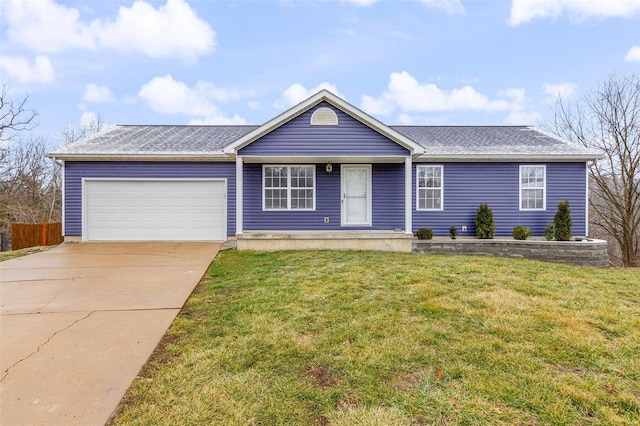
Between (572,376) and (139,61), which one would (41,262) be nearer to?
(572,376)

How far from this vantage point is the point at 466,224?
1052 centimetres

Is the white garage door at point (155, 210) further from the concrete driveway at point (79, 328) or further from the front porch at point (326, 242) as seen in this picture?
the concrete driveway at point (79, 328)

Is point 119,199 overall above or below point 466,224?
above

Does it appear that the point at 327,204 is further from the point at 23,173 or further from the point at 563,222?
the point at 23,173

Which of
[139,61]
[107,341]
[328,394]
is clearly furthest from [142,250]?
[139,61]

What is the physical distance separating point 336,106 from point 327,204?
3.14 meters

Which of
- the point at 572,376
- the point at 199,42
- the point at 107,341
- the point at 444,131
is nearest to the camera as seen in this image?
the point at 572,376

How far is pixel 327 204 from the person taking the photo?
10.3 metres

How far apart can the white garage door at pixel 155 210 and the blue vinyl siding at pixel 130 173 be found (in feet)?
0.63

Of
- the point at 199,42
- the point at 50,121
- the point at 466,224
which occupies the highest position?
the point at 199,42

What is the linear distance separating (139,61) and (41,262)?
13.6 m

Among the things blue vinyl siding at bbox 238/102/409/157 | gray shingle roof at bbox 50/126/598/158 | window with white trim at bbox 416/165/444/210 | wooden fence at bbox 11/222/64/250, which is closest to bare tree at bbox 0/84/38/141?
gray shingle roof at bbox 50/126/598/158

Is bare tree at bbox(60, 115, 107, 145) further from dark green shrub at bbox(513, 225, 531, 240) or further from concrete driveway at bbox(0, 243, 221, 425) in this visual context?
dark green shrub at bbox(513, 225, 531, 240)

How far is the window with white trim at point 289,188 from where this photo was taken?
10203 mm
